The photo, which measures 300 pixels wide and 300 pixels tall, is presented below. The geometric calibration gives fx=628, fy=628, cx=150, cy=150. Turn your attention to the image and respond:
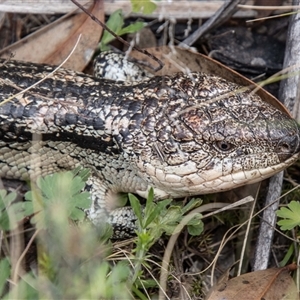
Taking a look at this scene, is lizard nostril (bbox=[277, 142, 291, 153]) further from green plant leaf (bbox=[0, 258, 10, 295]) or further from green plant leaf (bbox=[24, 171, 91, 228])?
green plant leaf (bbox=[0, 258, 10, 295])

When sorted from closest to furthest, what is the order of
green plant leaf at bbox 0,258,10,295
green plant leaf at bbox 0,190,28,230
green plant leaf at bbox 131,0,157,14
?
green plant leaf at bbox 0,258,10,295, green plant leaf at bbox 0,190,28,230, green plant leaf at bbox 131,0,157,14

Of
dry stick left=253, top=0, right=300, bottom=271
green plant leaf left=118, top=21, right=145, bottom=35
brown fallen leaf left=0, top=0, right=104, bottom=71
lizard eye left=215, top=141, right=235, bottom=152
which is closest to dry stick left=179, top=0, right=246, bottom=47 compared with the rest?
green plant leaf left=118, top=21, right=145, bottom=35

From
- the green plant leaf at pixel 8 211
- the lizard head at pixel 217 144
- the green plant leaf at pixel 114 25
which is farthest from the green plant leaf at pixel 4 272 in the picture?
the green plant leaf at pixel 114 25

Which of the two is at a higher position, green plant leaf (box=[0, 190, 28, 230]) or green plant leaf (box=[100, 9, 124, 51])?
green plant leaf (box=[100, 9, 124, 51])

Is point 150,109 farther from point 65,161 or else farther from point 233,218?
point 233,218

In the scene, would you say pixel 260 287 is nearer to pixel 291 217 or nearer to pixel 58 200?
pixel 291 217
